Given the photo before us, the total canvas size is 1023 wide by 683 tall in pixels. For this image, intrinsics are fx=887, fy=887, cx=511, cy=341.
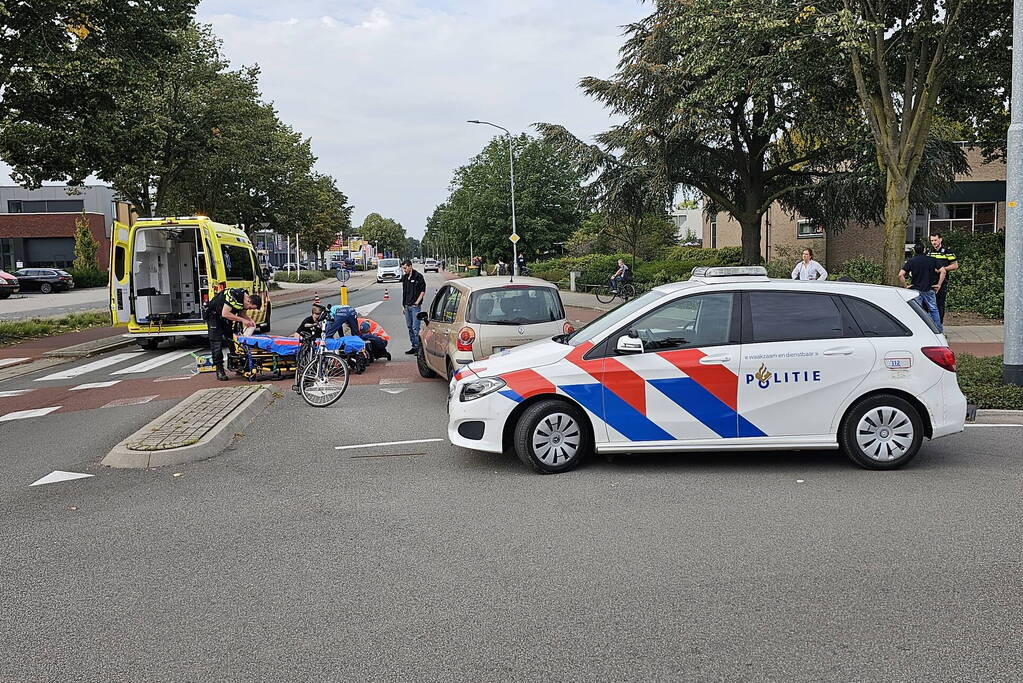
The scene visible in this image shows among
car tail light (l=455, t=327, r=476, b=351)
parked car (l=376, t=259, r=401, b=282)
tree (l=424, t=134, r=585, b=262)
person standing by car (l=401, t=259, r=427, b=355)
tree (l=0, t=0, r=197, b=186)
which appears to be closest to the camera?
car tail light (l=455, t=327, r=476, b=351)

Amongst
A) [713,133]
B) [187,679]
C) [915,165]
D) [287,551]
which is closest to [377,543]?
[287,551]

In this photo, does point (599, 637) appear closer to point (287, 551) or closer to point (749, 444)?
point (287, 551)

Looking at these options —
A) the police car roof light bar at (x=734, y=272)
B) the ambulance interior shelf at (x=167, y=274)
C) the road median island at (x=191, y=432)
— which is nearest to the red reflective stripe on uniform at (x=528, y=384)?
the police car roof light bar at (x=734, y=272)

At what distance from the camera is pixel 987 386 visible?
1044cm

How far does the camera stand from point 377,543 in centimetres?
539

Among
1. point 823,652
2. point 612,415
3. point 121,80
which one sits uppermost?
point 121,80

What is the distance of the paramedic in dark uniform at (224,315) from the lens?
13.0 m

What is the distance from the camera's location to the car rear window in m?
10.6

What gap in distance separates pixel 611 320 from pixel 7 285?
142 feet

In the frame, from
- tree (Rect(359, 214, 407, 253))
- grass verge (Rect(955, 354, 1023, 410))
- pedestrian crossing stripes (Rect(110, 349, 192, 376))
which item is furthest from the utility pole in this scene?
tree (Rect(359, 214, 407, 253))

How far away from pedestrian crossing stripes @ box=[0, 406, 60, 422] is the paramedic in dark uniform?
98.2 inches

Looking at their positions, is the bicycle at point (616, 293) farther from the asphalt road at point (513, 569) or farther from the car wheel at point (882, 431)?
the asphalt road at point (513, 569)

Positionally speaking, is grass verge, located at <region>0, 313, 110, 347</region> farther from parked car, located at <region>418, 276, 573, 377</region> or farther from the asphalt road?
the asphalt road

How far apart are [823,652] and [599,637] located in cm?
97
